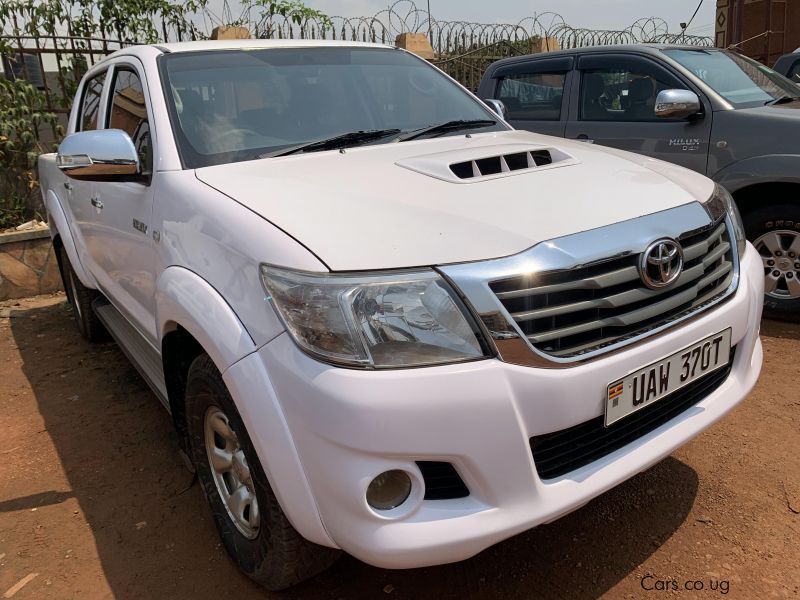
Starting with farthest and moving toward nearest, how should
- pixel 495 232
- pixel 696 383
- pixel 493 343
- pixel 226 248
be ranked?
pixel 696 383 < pixel 226 248 < pixel 495 232 < pixel 493 343

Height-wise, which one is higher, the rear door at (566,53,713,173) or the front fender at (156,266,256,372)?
the rear door at (566,53,713,173)

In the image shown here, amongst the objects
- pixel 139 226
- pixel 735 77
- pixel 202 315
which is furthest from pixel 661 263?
pixel 735 77

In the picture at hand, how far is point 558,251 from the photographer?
5.58 ft

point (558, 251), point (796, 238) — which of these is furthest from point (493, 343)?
point (796, 238)

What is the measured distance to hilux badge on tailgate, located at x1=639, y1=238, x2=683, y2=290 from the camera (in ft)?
5.98

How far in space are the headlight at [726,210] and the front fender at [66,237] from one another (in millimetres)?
3192

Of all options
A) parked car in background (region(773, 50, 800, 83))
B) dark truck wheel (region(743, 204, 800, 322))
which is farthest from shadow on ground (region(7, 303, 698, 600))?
parked car in background (region(773, 50, 800, 83))

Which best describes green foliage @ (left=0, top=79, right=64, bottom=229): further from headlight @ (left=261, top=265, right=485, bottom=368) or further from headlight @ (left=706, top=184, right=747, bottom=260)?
headlight @ (left=706, top=184, right=747, bottom=260)

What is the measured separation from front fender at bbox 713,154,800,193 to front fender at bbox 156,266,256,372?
3473 millimetres

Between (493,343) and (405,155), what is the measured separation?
3.64 ft

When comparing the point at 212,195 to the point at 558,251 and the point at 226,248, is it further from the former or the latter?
the point at 558,251

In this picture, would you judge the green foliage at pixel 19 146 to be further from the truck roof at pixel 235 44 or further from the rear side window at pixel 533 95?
the rear side window at pixel 533 95

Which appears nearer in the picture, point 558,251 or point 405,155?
point 558,251

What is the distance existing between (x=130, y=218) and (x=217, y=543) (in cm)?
131
